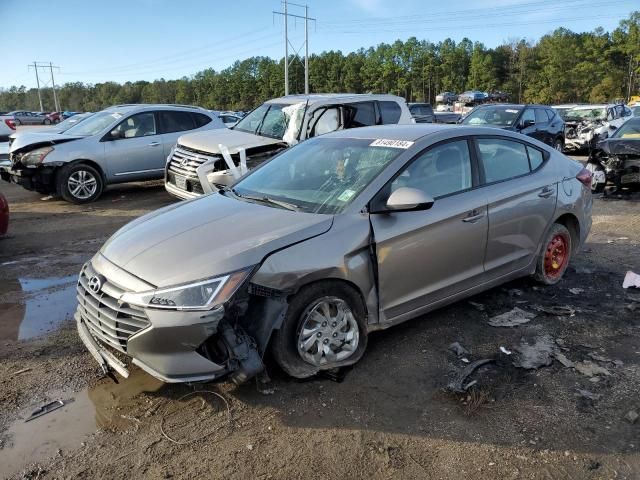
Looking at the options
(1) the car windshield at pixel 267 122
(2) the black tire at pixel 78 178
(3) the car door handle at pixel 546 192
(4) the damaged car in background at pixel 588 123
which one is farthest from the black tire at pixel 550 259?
(4) the damaged car in background at pixel 588 123

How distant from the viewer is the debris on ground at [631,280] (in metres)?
5.22

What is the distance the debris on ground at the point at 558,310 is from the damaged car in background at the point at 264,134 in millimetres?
4348

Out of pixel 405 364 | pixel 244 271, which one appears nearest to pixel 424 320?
pixel 405 364

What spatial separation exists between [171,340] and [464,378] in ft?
6.26

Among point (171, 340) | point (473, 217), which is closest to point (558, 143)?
point (473, 217)

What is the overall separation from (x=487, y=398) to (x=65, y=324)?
343 cm

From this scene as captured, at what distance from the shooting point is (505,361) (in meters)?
3.80

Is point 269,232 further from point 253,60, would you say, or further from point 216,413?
point 253,60

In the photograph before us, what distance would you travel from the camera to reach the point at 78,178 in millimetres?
9820

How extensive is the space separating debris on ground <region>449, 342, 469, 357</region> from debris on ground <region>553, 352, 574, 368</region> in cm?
64

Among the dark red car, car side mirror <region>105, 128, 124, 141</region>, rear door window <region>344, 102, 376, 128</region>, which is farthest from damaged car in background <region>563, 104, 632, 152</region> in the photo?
the dark red car

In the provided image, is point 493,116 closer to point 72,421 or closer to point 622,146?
point 622,146

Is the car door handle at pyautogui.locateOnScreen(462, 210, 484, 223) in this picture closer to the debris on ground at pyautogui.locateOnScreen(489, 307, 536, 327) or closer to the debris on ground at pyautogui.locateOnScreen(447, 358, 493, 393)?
the debris on ground at pyautogui.locateOnScreen(489, 307, 536, 327)

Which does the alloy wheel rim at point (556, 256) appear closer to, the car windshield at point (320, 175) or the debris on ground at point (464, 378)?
the debris on ground at point (464, 378)
